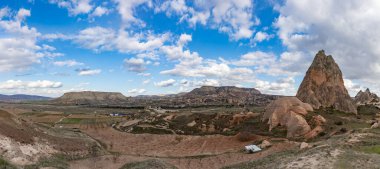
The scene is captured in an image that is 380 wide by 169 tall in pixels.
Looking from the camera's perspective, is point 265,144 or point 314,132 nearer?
point 265,144

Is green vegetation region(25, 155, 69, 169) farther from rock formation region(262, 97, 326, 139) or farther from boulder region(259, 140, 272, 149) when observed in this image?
rock formation region(262, 97, 326, 139)

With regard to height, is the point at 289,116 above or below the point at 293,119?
above

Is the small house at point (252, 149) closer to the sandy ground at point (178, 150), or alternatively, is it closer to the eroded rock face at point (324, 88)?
the sandy ground at point (178, 150)

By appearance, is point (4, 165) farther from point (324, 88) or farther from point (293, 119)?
point (324, 88)

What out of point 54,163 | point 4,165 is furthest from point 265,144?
point 4,165

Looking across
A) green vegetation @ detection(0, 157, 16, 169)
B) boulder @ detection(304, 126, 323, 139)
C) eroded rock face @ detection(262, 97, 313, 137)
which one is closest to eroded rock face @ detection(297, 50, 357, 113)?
eroded rock face @ detection(262, 97, 313, 137)

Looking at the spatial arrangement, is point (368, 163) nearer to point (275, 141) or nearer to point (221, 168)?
A: point (221, 168)
